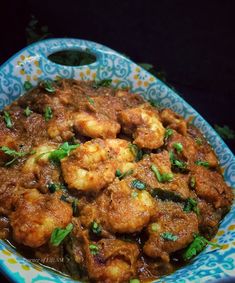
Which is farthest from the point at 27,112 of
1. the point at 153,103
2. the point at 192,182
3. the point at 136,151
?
the point at 192,182

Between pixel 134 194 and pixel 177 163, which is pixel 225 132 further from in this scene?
pixel 134 194

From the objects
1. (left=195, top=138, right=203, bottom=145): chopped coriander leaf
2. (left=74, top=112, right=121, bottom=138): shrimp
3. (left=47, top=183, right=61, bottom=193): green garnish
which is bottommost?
(left=47, top=183, right=61, bottom=193): green garnish

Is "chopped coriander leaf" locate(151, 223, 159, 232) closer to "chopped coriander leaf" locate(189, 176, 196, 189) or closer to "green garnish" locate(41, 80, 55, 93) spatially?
"chopped coriander leaf" locate(189, 176, 196, 189)

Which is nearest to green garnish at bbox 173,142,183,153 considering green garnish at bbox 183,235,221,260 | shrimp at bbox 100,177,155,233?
shrimp at bbox 100,177,155,233

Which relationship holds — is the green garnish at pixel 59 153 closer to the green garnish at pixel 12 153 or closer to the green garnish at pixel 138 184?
the green garnish at pixel 12 153

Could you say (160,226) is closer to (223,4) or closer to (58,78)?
(58,78)

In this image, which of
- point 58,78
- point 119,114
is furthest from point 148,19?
point 119,114

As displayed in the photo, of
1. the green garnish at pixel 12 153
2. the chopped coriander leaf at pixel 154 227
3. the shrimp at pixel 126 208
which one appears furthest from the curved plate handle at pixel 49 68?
the chopped coriander leaf at pixel 154 227
